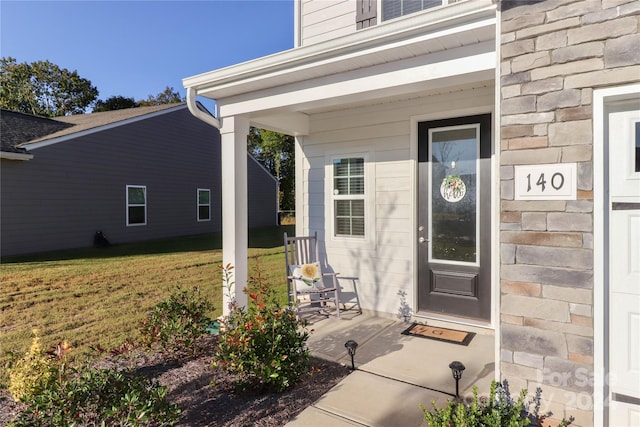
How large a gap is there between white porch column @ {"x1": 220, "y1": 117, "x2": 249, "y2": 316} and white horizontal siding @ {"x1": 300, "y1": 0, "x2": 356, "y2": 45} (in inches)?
61.8

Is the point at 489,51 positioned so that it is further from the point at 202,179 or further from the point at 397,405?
the point at 202,179

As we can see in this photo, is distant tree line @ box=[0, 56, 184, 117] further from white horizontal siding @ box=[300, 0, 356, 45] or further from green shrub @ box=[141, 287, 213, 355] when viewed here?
green shrub @ box=[141, 287, 213, 355]

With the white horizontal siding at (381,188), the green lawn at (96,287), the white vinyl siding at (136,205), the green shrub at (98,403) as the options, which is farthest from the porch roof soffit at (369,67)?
the white vinyl siding at (136,205)

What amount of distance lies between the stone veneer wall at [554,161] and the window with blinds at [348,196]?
7.91ft

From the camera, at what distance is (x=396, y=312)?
4012 mm

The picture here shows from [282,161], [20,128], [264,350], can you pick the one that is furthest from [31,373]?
[282,161]

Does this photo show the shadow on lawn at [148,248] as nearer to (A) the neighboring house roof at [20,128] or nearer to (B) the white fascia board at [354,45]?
(A) the neighboring house roof at [20,128]

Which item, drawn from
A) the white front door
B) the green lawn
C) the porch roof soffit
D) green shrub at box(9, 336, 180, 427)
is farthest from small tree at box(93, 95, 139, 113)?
the white front door

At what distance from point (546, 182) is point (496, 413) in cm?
120

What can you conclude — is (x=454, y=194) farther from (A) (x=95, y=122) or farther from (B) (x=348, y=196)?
(A) (x=95, y=122)

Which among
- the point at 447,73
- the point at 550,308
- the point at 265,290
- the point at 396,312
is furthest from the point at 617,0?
the point at 396,312

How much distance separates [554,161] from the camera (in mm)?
1808

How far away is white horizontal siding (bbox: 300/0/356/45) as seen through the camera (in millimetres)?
4051

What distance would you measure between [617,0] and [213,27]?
8.03m
